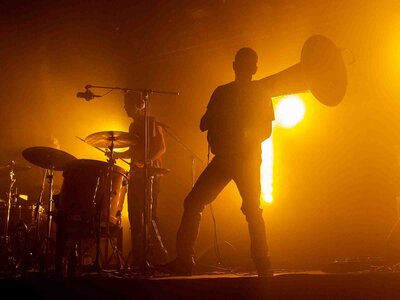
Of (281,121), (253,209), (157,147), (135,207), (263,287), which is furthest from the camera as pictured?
(281,121)

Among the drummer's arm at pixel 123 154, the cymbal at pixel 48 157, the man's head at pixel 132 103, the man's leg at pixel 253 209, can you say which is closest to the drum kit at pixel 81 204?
the cymbal at pixel 48 157

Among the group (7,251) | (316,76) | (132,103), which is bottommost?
(7,251)

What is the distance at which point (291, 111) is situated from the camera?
795 centimetres

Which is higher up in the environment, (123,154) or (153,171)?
(123,154)

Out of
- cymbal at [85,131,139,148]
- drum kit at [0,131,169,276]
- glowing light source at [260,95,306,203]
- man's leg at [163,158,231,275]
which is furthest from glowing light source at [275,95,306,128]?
man's leg at [163,158,231,275]

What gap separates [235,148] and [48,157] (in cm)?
302

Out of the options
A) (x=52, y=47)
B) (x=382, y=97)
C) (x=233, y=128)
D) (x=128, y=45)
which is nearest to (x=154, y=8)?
(x=128, y=45)

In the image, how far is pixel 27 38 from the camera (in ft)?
29.7

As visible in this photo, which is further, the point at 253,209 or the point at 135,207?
the point at 135,207

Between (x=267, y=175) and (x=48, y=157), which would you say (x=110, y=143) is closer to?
(x=48, y=157)

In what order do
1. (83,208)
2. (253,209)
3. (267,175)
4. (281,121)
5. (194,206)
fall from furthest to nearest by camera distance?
(281,121) → (267,175) → (83,208) → (194,206) → (253,209)

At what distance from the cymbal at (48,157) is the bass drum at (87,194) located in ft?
0.73

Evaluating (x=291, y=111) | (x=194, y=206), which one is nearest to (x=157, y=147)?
(x=194, y=206)

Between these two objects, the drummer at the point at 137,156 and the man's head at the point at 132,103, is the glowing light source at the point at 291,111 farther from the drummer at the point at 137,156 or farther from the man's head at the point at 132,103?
the man's head at the point at 132,103
